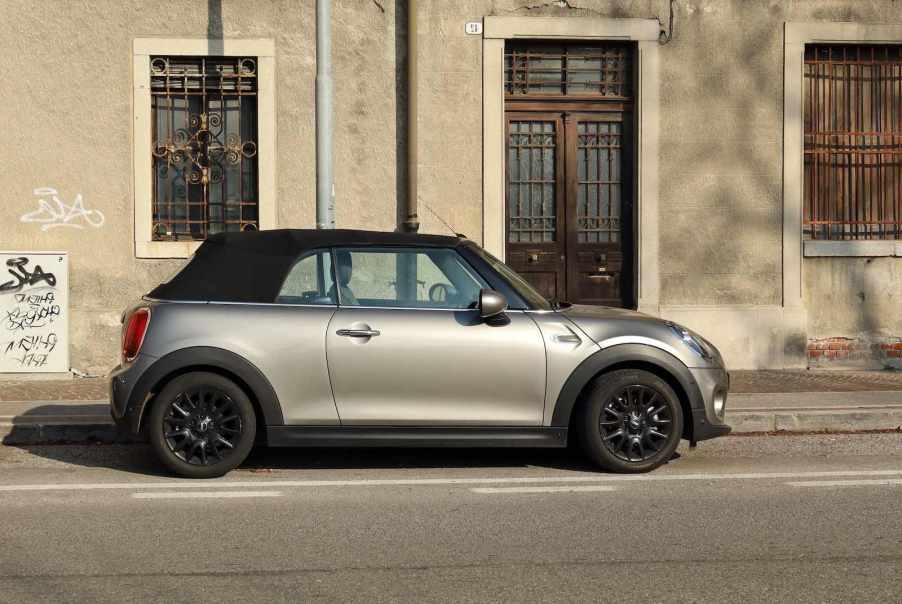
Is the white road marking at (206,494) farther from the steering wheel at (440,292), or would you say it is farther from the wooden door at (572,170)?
the wooden door at (572,170)

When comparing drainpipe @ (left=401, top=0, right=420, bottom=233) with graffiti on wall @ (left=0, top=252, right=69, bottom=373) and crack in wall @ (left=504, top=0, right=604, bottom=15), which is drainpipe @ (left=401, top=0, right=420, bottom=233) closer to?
crack in wall @ (left=504, top=0, right=604, bottom=15)

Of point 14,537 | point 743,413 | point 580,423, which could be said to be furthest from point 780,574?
point 743,413

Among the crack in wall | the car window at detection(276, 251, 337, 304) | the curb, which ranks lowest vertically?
the curb

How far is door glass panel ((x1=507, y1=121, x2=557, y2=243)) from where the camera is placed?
1299cm

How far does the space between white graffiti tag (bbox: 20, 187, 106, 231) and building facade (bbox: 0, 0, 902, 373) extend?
0.02 meters

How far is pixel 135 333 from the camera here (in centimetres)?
746

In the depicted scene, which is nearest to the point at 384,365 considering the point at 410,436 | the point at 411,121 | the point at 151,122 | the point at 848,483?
the point at 410,436

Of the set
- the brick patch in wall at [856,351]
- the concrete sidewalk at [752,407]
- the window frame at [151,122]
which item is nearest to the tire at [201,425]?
the concrete sidewalk at [752,407]

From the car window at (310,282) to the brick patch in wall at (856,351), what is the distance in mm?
7147

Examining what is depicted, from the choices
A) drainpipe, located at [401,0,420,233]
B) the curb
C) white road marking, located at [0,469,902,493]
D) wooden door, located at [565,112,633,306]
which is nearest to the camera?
white road marking, located at [0,469,902,493]

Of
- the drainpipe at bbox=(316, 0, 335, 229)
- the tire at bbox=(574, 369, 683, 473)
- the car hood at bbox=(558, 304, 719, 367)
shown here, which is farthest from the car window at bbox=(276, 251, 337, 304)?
the drainpipe at bbox=(316, 0, 335, 229)

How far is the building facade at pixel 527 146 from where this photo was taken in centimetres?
1225

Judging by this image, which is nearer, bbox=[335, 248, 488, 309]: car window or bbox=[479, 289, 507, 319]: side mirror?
bbox=[479, 289, 507, 319]: side mirror

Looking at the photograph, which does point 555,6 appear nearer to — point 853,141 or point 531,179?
point 531,179
